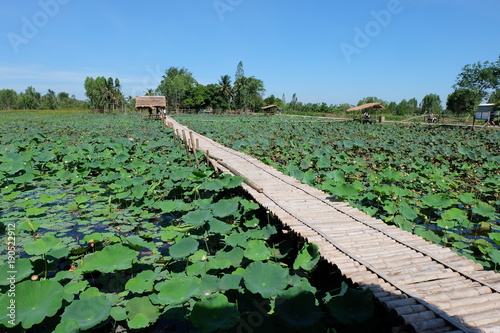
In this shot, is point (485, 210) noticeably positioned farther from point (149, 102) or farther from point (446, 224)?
point (149, 102)

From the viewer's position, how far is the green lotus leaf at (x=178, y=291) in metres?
2.07

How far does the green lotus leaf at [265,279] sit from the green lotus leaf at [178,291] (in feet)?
1.23

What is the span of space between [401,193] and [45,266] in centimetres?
448

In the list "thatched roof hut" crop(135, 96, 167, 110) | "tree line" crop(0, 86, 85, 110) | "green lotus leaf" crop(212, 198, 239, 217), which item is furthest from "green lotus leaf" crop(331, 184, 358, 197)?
"tree line" crop(0, 86, 85, 110)

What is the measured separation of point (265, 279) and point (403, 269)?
1142 millimetres

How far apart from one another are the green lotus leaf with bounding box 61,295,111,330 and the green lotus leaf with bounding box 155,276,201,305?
0.35 m

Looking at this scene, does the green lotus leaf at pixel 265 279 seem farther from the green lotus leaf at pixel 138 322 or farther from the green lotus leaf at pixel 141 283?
the green lotus leaf at pixel 141 283

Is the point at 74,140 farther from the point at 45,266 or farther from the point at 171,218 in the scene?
the point at 45,266

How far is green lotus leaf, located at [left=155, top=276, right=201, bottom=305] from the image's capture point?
2.07 meters

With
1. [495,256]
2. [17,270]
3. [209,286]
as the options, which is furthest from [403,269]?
[17,270]

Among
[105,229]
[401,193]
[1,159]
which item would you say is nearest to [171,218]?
[105,229]

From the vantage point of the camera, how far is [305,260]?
8.60 ft

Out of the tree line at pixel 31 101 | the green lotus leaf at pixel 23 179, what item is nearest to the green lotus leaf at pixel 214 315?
the green lotus leaf at pixel 23 179

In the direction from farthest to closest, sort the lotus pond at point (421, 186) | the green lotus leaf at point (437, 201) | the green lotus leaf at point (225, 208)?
the green lotus leaf at point (437, 201) → the lotus pond at point (421, 186) → the green lotus leaf at point (225, 208)
